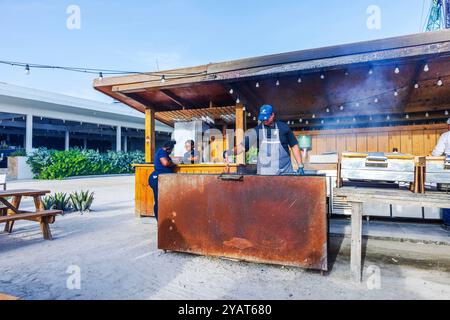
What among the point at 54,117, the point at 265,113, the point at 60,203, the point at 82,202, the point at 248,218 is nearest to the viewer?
the point at 248,218

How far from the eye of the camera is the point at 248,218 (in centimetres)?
337

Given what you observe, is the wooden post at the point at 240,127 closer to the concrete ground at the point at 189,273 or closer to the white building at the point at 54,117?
the concrete ground at the point at 189,273

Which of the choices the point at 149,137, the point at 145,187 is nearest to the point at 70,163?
the point at 149,137

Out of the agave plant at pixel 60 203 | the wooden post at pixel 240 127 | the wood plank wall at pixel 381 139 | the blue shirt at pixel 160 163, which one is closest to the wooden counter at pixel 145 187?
the blue shirt at pixel 160 163

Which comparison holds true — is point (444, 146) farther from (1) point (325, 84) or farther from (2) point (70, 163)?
(2) point (70, 163)

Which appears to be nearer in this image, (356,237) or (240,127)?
(356,237)

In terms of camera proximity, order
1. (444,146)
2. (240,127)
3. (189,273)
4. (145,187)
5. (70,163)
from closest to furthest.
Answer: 1. (189,273)
2. (444,146)
3. (240,127)
4. (145,187)
5. (70,163)

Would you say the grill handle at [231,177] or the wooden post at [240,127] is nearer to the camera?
the grill handle at [231,177]

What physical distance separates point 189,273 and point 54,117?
21.0 meters

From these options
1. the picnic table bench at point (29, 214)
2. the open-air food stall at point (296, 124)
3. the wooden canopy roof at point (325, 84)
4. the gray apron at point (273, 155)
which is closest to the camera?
the open-air food stall at point (296, 124)

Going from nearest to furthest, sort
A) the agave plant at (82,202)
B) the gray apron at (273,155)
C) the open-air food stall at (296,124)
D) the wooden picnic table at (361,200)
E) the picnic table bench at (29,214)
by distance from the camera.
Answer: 1. the wooden picnic table at (361,200)
2. the open-air food stall at (296,124)
3. the gray apron at (273,155)
4. the picnic table bench at (29,214)
5. the agave plant at (82,202)

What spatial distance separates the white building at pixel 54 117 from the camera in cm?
1767

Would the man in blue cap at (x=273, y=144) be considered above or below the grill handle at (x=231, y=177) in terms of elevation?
above

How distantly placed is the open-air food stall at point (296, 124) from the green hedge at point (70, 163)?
12.0 m
